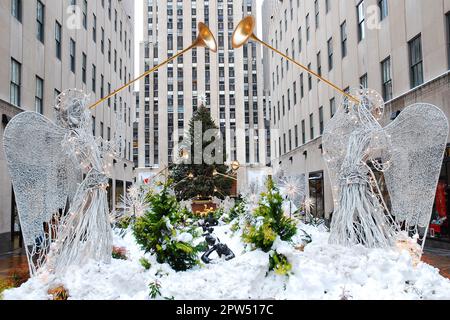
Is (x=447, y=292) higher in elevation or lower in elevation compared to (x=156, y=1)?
lower

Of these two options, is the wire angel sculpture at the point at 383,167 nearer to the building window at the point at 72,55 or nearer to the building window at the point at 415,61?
the building window at the point at 415,61

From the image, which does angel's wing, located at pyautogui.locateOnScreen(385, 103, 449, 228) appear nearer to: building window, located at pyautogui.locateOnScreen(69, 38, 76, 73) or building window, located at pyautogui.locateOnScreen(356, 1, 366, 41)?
building window, located at pyautogui.locateOnScreen(356, 1, 366, 41)

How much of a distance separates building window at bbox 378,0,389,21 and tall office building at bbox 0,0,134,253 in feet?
48.9

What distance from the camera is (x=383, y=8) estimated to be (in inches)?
717

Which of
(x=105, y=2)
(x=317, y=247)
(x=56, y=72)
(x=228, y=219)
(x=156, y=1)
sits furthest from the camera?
(x=156, y=1)

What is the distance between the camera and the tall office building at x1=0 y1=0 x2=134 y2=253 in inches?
622

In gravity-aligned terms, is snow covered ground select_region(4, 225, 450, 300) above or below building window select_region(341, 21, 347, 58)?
below

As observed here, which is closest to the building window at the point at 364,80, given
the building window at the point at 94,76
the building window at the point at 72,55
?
the building window at the point at 72,55

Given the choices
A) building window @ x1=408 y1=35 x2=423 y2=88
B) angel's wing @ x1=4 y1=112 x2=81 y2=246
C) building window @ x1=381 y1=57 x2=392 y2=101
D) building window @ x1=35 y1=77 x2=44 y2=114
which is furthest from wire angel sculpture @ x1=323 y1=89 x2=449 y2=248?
building window @ x1=35 y1=77 x2=44 y2=114

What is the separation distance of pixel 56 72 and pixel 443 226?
19491 mm

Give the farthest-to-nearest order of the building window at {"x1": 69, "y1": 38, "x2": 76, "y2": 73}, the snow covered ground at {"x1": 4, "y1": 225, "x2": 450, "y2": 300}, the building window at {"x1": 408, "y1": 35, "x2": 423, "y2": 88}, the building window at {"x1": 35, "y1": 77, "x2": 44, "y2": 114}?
the building window at {"x1": 69, "y1": 38, "x2": 76, "y2": 73}
the building window at {"x1": 35, "y1": 77, "x2": 44, "y2": 114}
the building window at {"x1": 408, "y1": 35, "x2": 423, "y2": 88}
the snow covered ground at {"x1": 4, "y1": 225, "x2": 450, "y2": 300}
